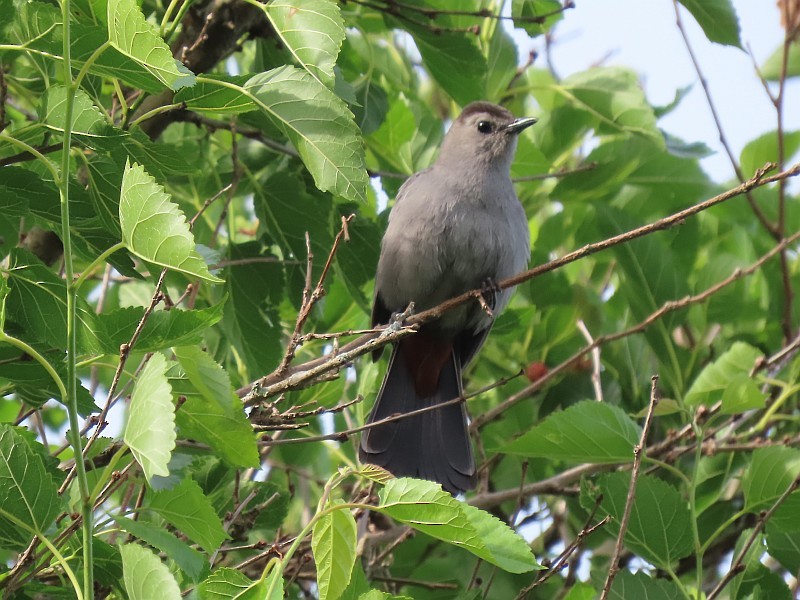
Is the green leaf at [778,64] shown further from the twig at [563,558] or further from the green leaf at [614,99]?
the twig at [563,558]

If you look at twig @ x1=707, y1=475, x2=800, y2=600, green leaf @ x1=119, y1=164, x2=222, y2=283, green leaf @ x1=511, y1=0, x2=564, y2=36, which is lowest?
twig @ x1=707, y1=475, x2=800, y2=600

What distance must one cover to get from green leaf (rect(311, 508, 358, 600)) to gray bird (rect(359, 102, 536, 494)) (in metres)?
2.12

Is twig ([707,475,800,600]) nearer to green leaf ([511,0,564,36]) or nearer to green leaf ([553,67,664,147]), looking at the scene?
green leaf ([553,67,664,147])

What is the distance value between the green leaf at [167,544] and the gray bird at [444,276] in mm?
2005

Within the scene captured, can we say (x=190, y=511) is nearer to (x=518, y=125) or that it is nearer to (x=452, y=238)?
(x=452, y=238)

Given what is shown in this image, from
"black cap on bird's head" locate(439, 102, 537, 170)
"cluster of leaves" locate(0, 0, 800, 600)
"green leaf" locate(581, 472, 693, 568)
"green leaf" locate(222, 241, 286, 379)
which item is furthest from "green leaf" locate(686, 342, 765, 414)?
"green leaf" locate(222, 241, 286, 379)

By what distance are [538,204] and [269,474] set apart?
6.35 ft

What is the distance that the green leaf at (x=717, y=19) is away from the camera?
3.52 meters

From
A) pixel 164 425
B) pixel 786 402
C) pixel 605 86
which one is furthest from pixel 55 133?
pixel 786 402

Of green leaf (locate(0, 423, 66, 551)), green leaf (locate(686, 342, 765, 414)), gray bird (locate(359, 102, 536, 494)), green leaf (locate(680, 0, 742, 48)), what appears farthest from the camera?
gray bird (locate(359, 102, 536, 494))

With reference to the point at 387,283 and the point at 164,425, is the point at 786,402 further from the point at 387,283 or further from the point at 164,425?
the point at 164,425

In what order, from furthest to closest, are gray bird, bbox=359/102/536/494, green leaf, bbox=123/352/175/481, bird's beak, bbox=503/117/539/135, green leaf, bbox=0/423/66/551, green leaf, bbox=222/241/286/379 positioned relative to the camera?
bird's beak, bbox=503/117/539/135 → gray bird, bbox=359/102/536/494 → green leaf, bbox=222/241/286/379 → green leaf, bbox=0/423/66/551 → green leaf, bbox=123/352/175/481

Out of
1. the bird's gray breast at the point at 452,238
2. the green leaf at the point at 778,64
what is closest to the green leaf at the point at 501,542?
the bird's gray breast at the point at 452,238

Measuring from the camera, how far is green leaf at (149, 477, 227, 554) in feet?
8.48
